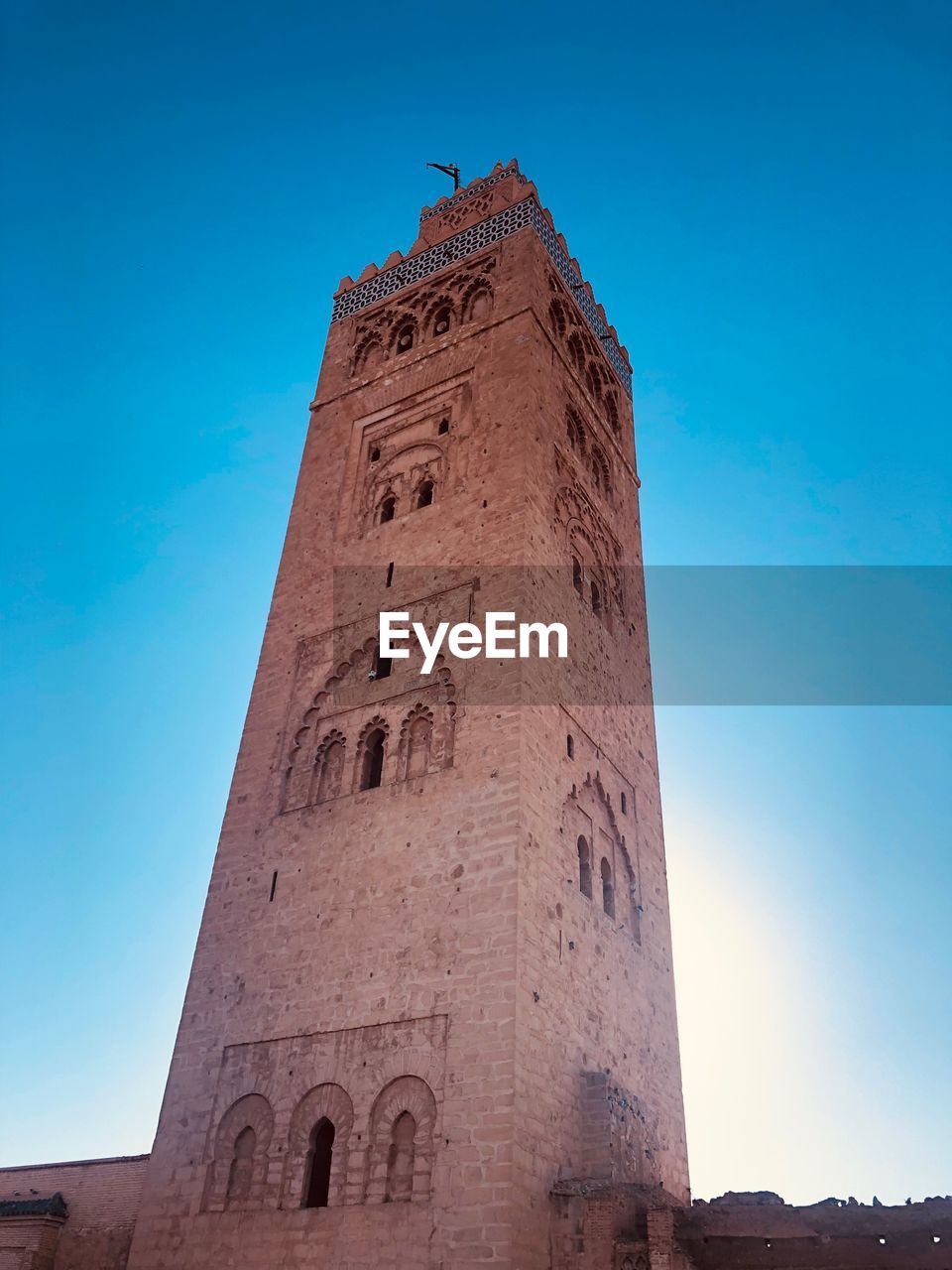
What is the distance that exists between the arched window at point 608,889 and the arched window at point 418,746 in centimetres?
252

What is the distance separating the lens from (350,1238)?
8.55 m

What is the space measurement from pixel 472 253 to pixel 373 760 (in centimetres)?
927

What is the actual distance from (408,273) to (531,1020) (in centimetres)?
1290

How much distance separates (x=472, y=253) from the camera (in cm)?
1684

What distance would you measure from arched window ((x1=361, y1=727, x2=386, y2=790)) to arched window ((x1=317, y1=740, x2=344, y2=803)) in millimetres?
291

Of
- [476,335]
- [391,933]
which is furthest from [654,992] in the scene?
[476,335]

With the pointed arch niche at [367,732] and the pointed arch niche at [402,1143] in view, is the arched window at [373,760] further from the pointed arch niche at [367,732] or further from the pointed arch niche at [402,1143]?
the pointed arch niche at [402,1143]

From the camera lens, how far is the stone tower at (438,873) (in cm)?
879

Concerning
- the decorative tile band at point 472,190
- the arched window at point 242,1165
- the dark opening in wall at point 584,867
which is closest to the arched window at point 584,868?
the dark opening in wall at point 584,867

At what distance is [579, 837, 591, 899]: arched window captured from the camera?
36.5 ft

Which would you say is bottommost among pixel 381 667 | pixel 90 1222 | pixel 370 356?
pixel 90 1222

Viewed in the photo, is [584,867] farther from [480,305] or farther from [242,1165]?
[480,305]

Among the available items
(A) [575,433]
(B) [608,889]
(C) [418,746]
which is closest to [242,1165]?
(C) [418,746]

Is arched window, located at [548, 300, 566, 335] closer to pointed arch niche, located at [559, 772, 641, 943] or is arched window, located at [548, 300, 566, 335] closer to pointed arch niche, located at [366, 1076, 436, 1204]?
pointed arch niche, located at [559, 772, 641, 943]
